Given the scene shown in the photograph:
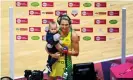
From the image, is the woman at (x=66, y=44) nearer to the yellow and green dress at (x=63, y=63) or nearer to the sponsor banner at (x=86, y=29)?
the yellow and green dress at (x=63, y=63)

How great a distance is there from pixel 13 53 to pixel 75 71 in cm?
119

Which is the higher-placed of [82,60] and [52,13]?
[52,13]

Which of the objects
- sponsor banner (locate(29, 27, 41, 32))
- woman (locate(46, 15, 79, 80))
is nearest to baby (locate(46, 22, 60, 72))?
woman (locate(46, 15, 79, 80))

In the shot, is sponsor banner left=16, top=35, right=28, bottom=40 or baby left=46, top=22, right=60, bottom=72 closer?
Answer: baby left=46, top=22, right=60, bottom=72

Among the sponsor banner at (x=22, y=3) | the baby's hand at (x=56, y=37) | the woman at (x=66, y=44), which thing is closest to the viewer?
the baby's hand at (x=56, y=37)

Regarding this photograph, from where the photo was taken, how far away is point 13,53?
22.3 ft

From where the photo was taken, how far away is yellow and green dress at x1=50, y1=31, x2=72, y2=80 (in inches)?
241

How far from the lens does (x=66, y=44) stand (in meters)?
6.12

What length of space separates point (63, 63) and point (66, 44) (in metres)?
0.30

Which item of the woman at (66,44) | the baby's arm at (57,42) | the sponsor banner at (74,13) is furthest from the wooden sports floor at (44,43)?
the baby's arm at (57,42)

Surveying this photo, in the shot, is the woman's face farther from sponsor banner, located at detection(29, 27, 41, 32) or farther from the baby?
sponsor banner, located at detection(29, 27, 41, 32)

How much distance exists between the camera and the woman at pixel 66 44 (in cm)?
607

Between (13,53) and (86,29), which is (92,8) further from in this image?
(13,53)

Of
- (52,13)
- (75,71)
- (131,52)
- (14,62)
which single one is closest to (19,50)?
(14,62)
